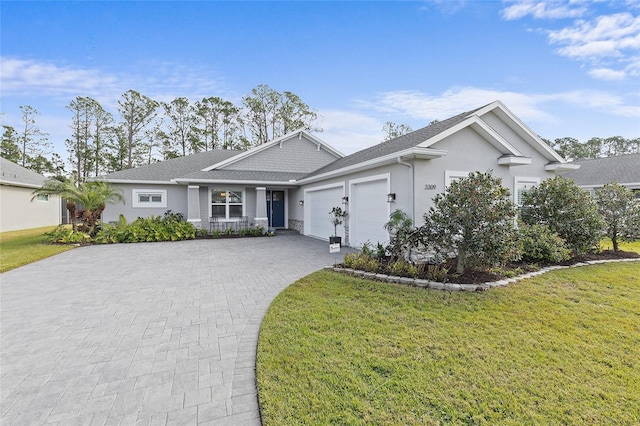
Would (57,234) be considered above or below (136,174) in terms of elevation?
below

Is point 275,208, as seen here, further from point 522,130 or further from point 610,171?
point 610,171

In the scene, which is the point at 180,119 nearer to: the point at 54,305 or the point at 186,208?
the point at 186,208

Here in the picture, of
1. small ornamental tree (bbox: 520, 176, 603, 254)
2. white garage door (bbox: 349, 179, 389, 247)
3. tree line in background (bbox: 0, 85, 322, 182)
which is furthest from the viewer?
tree line in background (bbox: 0, 85, 322, 182)

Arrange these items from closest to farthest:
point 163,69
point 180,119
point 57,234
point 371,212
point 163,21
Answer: point 371,212, point 163,21, point 57,234, point 163,69, point 180,119

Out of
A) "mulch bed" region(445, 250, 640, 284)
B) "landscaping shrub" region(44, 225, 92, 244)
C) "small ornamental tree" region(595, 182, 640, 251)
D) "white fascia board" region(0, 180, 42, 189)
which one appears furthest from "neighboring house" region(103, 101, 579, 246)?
"white fascia board" region(0, 180, 42, 189)

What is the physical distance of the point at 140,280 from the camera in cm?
654

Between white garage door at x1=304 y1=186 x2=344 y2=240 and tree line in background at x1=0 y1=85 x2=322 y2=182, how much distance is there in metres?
15.9

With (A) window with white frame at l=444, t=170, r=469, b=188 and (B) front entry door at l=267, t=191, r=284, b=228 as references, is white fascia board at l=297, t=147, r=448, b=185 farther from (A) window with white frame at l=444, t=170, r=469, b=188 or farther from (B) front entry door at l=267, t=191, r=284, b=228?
(B) front entry door at l=267, t=191, r=284, b=228

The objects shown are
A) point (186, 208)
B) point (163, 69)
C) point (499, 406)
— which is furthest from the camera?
point (186, 208)

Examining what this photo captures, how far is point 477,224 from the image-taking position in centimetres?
589

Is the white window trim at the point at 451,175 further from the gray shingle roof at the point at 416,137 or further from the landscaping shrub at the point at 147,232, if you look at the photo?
the landscaping shrub at the point at 147,232

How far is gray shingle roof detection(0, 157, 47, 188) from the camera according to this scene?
16.2 meters

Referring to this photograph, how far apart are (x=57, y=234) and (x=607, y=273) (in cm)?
1899

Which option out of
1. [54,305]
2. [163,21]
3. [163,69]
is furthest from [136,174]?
[54,305]
